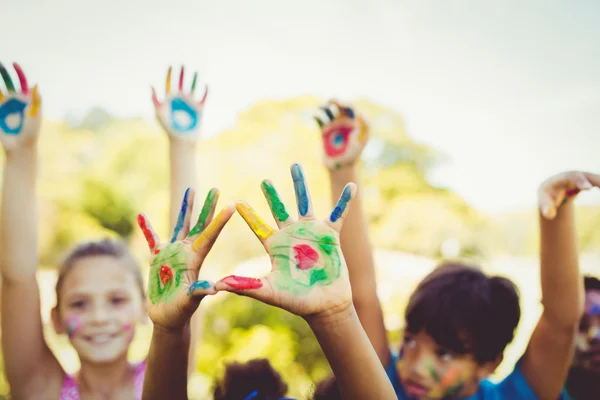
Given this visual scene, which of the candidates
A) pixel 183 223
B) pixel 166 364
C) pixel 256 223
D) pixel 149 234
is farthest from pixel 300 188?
pixel 166 364

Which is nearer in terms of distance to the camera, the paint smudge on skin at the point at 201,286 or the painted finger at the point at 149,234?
the paint smudge on skin at the point at 201,286

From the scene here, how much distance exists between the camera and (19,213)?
1548 millimetres

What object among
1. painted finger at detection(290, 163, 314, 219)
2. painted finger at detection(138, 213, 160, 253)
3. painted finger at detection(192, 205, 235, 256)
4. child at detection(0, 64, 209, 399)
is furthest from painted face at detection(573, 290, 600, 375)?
child at detection(0, 64, 209, 399)

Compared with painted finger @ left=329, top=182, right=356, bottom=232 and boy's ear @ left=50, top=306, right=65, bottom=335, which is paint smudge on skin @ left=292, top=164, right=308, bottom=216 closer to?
painted finger @ left=329, top=182, right=356, bottom=232

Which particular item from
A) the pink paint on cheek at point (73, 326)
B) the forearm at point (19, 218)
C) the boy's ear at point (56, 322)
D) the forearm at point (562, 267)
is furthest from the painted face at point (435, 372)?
the forearm at point (19, 218)

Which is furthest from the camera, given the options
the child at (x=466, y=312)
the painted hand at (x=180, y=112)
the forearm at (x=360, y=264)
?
the painted hand at (x=180, y=112)

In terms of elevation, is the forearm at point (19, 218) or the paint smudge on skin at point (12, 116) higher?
the paint smudge on skin at point (12, 116)

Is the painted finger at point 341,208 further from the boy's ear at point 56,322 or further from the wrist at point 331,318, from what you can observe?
the boy's ear at point 56,322

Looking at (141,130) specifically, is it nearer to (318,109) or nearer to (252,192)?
(252,192)

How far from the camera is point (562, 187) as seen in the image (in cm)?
127

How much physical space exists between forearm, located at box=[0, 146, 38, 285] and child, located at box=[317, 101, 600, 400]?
1084mm

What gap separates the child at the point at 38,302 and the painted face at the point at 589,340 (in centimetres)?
163

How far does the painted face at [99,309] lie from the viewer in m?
1.52

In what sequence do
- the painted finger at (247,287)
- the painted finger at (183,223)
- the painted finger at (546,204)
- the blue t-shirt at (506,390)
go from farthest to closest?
the blue t-shirt at (506,390) < the painted finger at (546,204) < the painted finger at (183,223) < the painted finger at (247,287)
